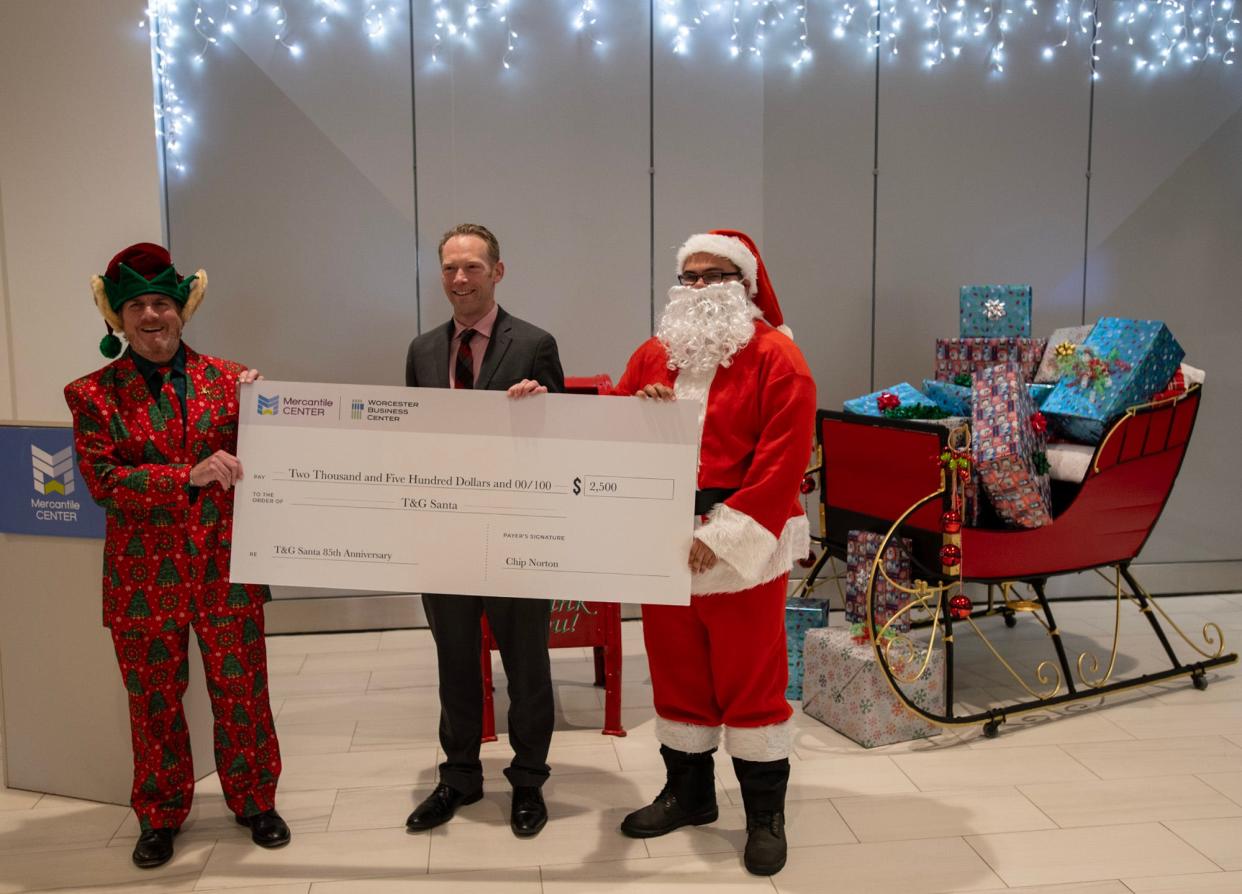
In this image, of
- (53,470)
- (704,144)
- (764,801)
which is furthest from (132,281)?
(704,144)

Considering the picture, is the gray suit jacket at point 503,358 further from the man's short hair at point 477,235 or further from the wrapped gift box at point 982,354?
the wrapped gift box at point 982,354

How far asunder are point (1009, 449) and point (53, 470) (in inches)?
121

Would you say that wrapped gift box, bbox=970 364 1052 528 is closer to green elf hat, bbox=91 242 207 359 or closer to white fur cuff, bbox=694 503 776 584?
white fur cuff, bbox=694 503 776 584

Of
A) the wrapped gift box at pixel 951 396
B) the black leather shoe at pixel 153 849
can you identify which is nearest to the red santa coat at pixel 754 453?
the black leather shoe at pixel 153 849

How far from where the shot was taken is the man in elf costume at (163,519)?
2.46 meters

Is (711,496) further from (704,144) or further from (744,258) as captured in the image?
(704,144)

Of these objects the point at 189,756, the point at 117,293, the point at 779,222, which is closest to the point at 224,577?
the point at 189,756

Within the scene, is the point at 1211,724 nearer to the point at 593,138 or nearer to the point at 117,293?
the point at 593,138

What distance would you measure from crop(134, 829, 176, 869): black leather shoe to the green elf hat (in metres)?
1.28

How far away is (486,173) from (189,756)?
289 cm

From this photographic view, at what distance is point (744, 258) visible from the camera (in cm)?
265

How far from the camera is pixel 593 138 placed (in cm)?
467

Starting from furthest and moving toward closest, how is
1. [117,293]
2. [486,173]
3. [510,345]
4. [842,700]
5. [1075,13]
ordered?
[1075,13], [486,173], [842,700], [510,345], [117,293]

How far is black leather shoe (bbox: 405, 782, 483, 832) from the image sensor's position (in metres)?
2.81
